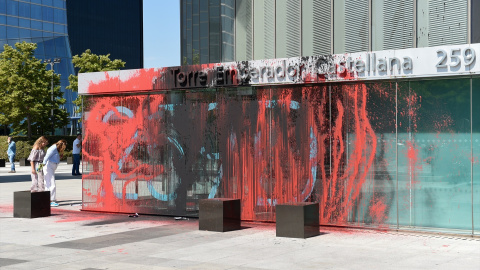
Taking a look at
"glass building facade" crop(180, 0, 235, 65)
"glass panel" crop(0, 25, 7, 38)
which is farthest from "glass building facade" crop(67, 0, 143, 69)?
"glass building facade" crop(180, 0, 235, 65)

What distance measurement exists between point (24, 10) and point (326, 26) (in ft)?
240

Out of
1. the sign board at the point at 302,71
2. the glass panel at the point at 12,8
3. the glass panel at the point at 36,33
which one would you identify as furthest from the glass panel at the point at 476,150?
the glass panel at the point at 36,33

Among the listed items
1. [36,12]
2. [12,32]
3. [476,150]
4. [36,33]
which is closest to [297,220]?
[476,150]

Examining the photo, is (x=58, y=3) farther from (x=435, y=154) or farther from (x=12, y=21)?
(x=435, y=154)

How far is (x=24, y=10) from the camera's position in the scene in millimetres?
87375

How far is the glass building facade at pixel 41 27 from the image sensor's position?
85.2 meters

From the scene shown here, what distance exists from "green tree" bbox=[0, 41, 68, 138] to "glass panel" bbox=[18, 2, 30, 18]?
29.6 m

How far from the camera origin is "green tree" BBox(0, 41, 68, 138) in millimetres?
55969

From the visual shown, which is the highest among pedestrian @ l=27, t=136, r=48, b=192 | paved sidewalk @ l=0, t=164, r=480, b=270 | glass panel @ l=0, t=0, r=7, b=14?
glass panel @ l=0, t=0, r=7, b=14

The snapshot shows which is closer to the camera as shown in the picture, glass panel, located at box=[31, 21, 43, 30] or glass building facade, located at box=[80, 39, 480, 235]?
glass building facade, located at box=[80, 39, 480, 235]

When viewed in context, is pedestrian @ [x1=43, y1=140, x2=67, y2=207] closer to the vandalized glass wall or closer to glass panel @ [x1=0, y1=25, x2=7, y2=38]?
the vandalized glass wall

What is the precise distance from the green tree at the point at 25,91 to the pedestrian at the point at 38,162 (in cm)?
3901

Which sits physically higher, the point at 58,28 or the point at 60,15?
the point at 60,15

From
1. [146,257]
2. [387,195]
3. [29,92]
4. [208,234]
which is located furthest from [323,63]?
[29,92]
